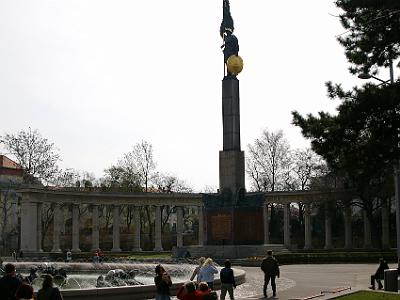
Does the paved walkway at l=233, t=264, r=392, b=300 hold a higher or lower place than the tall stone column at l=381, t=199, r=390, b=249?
lower

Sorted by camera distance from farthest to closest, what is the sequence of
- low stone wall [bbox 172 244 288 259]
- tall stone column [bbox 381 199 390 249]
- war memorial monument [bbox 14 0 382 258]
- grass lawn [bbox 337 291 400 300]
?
tall stone column [bbox 381 199 390 249]
war memorial monument [bbox 14 0 382 258]
low stone wall [bbox 172 244 288 259]
grass lawn [bbox 337 291 400 300]

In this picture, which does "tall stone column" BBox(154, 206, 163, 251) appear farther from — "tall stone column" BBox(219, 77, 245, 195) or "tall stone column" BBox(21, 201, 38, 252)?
"tall stone column" BBox(219, 77, 245, 195)

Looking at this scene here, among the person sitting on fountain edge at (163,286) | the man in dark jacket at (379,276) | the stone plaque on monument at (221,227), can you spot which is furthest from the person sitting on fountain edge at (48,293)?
the stone plaque on monument at (221,227)

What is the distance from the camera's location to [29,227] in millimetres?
67438

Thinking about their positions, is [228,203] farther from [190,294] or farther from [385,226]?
[190,294]

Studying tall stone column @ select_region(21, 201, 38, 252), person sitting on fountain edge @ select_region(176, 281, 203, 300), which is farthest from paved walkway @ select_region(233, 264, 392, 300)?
tall stone column @ select_region(21, 201, 38, 252)

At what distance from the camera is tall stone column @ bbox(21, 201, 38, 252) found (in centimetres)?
6700

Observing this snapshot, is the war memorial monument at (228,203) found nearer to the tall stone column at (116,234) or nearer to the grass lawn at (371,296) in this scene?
the tall stone column at (116,234)

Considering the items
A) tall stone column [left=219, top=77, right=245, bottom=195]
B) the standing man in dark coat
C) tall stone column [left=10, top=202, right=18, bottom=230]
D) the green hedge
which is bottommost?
the green hedge

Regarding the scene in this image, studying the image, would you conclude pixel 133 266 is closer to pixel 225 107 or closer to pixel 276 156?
pixel 225 107

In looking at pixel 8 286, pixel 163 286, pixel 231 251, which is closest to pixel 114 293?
pixel 163 286

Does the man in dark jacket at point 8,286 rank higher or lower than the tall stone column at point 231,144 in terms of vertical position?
lower

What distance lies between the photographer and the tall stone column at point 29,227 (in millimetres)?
67000

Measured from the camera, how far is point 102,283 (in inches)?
1053
